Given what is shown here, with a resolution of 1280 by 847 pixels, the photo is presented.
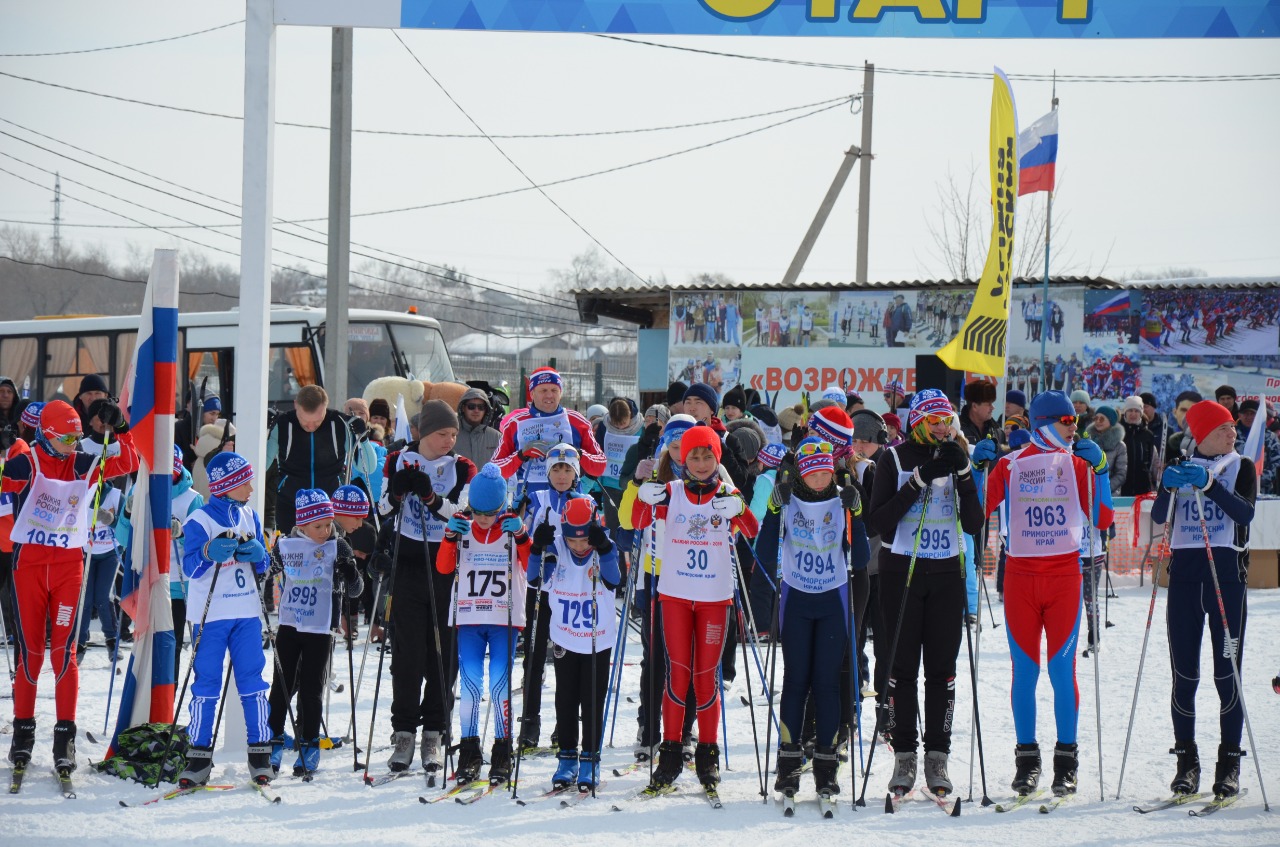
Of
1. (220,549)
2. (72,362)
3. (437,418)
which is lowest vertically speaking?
(220,549)

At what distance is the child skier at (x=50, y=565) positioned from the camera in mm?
6367

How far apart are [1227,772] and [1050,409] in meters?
1.94

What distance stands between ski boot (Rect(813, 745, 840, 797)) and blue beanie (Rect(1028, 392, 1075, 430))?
1.99 m

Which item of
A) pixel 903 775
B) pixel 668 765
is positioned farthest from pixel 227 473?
pixel 903 775

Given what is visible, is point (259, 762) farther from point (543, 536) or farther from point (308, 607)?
point (543, 536)

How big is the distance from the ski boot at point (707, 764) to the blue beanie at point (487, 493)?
5.16 feet

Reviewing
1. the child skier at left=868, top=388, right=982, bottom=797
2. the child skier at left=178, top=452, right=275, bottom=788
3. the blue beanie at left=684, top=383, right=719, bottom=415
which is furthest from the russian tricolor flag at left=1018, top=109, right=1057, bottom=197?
the child skier at left=178, top=452, right=275, bottom=788

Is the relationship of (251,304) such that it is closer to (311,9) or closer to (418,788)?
(311,9)

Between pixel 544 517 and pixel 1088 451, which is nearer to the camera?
pixel 1088 451

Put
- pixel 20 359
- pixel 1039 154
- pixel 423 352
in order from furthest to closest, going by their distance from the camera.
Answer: pixel 20 359, pixel 423 352, pixel 1039 154

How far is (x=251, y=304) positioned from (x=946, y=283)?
14940 millimetres

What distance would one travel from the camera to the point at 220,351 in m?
17.5

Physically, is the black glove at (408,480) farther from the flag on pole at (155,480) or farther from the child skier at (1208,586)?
the child skier at (1208,586)

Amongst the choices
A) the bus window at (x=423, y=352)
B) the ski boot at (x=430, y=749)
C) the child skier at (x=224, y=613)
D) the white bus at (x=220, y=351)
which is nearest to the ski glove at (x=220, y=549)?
the child skier at (x=224, y=613)
